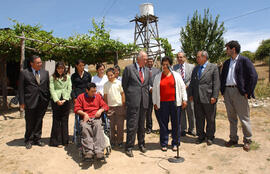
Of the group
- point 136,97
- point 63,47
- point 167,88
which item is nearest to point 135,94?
point 136,97

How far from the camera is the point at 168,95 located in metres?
4.36

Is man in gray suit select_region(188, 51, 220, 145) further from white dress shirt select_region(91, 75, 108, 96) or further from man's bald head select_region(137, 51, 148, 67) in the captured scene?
white dress shirt select_region(91, 75, 108, 96)

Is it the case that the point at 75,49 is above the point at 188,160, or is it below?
above

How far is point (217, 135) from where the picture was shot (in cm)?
548

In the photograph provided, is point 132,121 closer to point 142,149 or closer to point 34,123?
point 142,149

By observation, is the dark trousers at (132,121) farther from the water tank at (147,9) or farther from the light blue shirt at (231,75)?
the water tank at (147,9)

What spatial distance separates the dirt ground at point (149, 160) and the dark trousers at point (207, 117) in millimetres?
263

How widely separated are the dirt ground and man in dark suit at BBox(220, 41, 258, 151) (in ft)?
1.39

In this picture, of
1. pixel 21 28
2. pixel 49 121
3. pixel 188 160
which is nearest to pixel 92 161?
pixel 188 160

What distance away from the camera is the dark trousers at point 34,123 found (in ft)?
15.0

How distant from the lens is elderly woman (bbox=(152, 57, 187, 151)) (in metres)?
4.34

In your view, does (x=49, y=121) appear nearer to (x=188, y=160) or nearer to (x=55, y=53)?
(x=55, y=53)

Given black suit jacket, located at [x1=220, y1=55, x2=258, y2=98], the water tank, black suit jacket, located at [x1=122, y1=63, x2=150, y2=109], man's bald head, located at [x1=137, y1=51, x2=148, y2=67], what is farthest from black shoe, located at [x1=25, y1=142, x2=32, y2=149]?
the water tank

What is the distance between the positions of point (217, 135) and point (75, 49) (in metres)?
7.10
